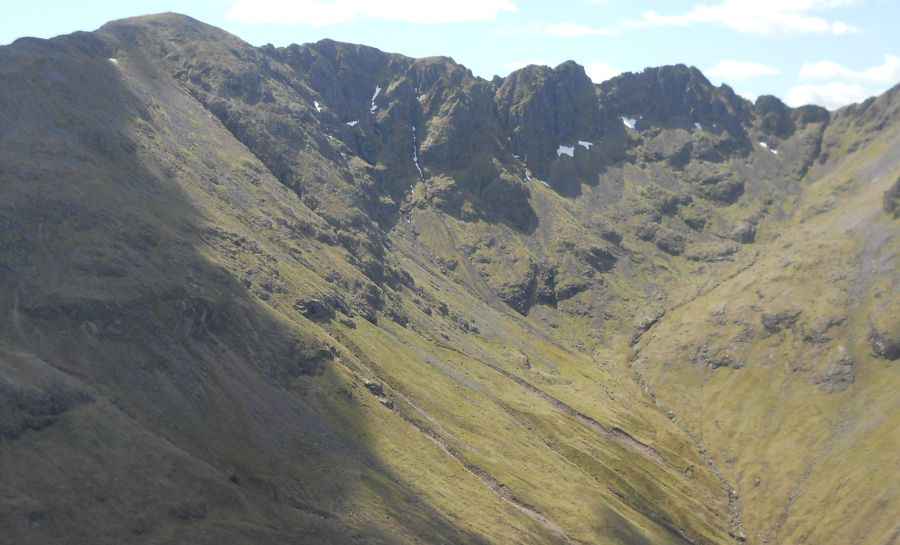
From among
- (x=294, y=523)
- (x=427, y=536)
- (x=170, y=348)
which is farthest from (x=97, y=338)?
(x=427, y=536)

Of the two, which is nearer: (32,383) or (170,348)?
(32,383)

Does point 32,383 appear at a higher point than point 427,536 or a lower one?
higher

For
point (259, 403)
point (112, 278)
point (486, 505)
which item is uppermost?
point (112, 278)

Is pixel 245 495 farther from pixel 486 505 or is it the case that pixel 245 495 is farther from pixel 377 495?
pixel 486 505

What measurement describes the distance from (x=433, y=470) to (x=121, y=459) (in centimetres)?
7766

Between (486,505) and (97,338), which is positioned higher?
(97,338)

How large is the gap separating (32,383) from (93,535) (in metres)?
36.0

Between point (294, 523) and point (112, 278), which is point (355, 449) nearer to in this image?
point (294, 523)

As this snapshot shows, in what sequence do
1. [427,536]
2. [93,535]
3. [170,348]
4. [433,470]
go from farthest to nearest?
[433,470] < [170,348] < [427,536] < [93,535]

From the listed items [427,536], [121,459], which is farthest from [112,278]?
[427,536]

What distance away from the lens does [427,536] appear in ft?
539

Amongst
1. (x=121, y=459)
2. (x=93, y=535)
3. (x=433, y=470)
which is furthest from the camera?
(x=433, y=470)

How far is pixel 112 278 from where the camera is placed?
19025 centimetres

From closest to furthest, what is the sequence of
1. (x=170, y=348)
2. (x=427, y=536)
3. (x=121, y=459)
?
(x=121, y=459) < (x=427, y=536) < (x=170, y=348)
